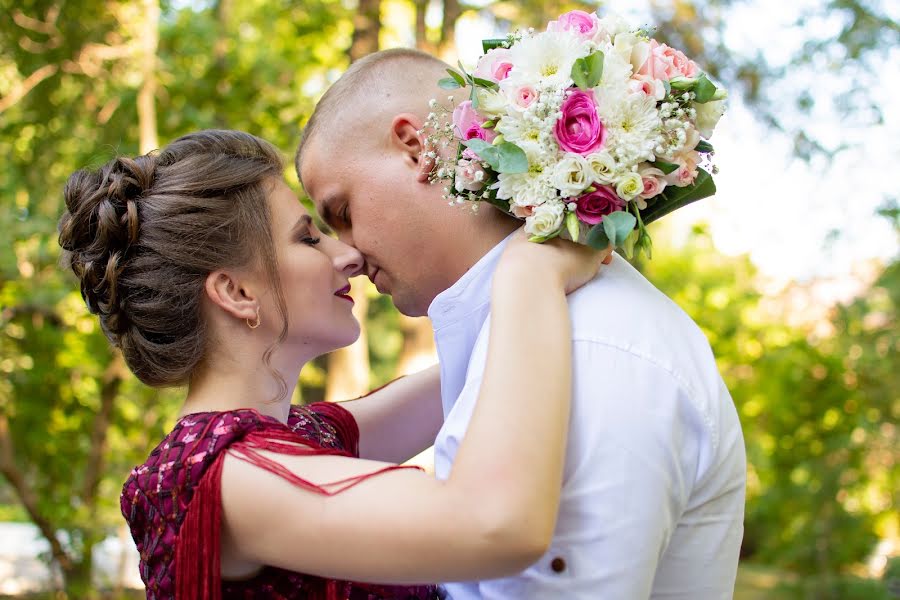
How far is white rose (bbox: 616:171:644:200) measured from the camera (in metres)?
1.88

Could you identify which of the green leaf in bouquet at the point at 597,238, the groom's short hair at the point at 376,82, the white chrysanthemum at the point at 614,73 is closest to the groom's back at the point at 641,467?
the green leaf in bouquet at the point at 597,238

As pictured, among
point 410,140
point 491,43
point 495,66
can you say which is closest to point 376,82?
point 410,140

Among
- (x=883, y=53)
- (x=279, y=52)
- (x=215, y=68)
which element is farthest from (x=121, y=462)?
(x=883, y=53)

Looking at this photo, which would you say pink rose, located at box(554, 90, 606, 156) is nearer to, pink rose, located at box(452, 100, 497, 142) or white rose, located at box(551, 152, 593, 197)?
white rose, located at box(551, 152, 593, 197)

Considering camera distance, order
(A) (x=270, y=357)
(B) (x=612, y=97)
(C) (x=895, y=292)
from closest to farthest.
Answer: (B) (x=612, y=97), (A) (x=270, y=357), (C) (x=895, y=292)

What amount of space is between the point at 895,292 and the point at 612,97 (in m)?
5.31

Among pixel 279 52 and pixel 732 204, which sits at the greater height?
pixel 279 52

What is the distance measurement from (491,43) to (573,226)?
589 mm

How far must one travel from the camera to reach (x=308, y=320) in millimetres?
2262

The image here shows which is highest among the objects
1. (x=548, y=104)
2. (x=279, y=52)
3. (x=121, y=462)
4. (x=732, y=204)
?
(x=548, y=104)

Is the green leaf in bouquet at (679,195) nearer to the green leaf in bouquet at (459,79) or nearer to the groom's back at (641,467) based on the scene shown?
the groom's back at (641,467)

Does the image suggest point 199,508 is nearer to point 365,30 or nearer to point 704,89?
point 704,89

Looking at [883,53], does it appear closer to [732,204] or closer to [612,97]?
[732,204]

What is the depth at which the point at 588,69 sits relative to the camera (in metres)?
1.90
